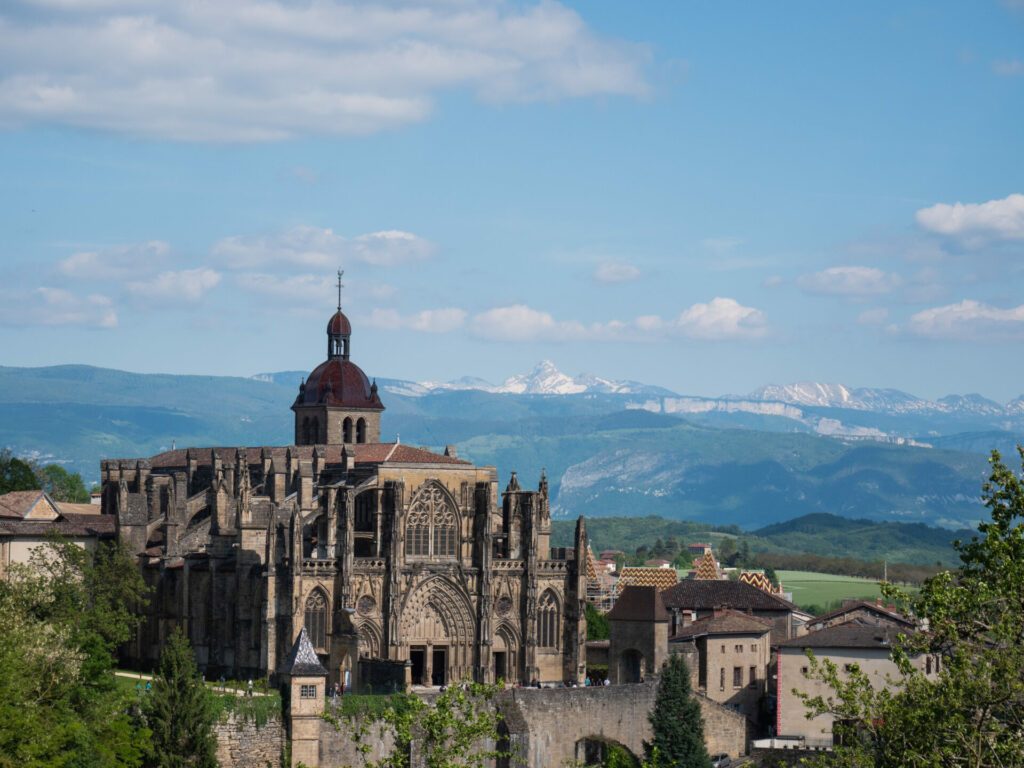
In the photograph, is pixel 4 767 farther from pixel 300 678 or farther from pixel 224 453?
pixel 224 453

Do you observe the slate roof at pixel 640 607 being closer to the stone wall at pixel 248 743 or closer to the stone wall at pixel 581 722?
the stone wall at pixel 581 722

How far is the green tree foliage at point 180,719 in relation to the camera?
8100 cm

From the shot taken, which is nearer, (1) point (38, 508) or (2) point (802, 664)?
(2) point (802, 664)

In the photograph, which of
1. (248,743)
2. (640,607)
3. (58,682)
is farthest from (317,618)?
(58,682)

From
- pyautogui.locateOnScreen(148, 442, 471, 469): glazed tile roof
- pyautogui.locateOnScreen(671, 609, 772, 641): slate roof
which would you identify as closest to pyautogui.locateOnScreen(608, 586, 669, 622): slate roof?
pyautogui.locateOnScreen(671, 609, 772, 641): slate roof

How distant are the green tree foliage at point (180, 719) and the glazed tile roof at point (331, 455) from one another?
3112 centimetres

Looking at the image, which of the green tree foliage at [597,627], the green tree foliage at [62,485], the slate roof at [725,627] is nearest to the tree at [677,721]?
the slate roof at [725,627]

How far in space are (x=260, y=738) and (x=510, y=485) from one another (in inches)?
1217

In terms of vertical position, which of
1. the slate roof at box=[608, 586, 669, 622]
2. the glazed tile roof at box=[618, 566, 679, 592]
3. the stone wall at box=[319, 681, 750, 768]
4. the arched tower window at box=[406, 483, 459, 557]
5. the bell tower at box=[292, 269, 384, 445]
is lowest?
the stone wall at box=[319, 681, 750, 768]

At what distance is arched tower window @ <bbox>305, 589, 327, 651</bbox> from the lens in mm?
105250

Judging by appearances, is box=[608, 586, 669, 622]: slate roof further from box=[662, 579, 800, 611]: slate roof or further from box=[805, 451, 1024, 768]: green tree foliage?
box=[805, 451, 1024, 768]: green tree foliage

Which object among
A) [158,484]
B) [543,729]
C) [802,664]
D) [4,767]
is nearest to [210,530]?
[158,484]

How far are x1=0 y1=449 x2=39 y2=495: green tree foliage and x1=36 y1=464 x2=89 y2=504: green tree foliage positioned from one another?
14191 millimetres

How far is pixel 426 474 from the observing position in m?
112
